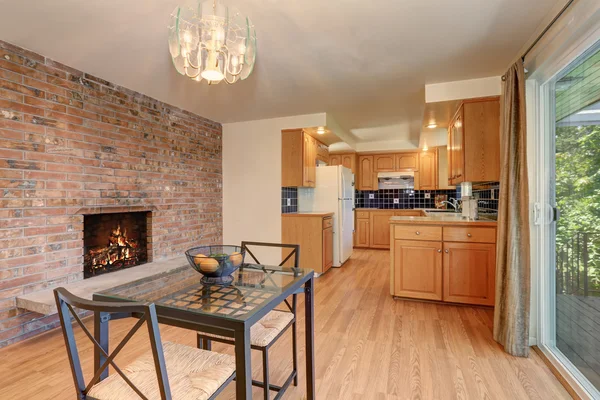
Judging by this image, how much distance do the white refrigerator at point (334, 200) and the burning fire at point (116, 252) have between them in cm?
249

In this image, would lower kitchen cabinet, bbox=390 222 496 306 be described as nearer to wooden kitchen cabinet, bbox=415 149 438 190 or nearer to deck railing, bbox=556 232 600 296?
deck railing, bbox=556 232 600 296

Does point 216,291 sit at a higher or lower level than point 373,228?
higher

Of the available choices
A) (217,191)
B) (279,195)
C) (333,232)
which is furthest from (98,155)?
(333,232)

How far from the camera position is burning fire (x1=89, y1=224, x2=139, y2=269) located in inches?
118

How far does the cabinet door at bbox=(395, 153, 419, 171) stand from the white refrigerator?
6.85ft

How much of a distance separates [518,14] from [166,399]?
2777 mm

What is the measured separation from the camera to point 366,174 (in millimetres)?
6719

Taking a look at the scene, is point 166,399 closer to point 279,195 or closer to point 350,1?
point 350,1

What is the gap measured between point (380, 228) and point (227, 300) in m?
5.54

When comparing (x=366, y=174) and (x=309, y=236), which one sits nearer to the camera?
(x=309, y=236)

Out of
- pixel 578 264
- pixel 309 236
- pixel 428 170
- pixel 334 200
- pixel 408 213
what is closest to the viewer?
pixel 578 264

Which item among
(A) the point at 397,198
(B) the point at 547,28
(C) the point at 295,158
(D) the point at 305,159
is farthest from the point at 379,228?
(B) the point at 547,28

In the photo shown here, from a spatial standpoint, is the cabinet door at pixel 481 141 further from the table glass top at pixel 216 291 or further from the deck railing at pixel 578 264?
the table glass top at pixel 216 291

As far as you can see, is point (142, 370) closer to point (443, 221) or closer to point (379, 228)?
point (443, 221)
